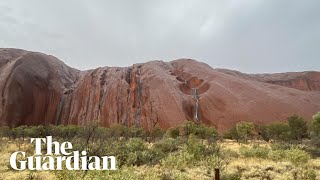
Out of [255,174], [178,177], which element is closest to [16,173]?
[178,177]

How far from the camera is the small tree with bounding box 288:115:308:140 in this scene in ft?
125

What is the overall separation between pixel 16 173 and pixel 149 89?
44790 mm

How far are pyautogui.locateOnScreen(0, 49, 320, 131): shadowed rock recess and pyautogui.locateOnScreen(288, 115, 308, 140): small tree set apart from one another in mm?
10524

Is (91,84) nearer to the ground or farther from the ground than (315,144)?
farther from the ground

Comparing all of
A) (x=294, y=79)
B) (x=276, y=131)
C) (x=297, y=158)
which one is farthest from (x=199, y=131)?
(x=294, y=79)

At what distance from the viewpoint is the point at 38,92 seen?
60469mm

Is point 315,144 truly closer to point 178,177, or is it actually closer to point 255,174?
point 255,174

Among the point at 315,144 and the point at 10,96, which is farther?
the point at 10,96

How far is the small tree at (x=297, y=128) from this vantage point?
3803 cm

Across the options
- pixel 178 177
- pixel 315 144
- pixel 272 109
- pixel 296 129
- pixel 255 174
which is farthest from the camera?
pixel 272 109

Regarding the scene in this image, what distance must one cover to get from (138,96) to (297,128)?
27856mm

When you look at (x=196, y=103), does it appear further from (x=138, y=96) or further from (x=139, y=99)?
(x=138, y=96)

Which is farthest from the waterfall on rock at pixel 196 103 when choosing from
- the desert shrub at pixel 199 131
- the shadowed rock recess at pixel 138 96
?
the desert shrub at pixel 199 131

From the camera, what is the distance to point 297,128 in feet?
129
